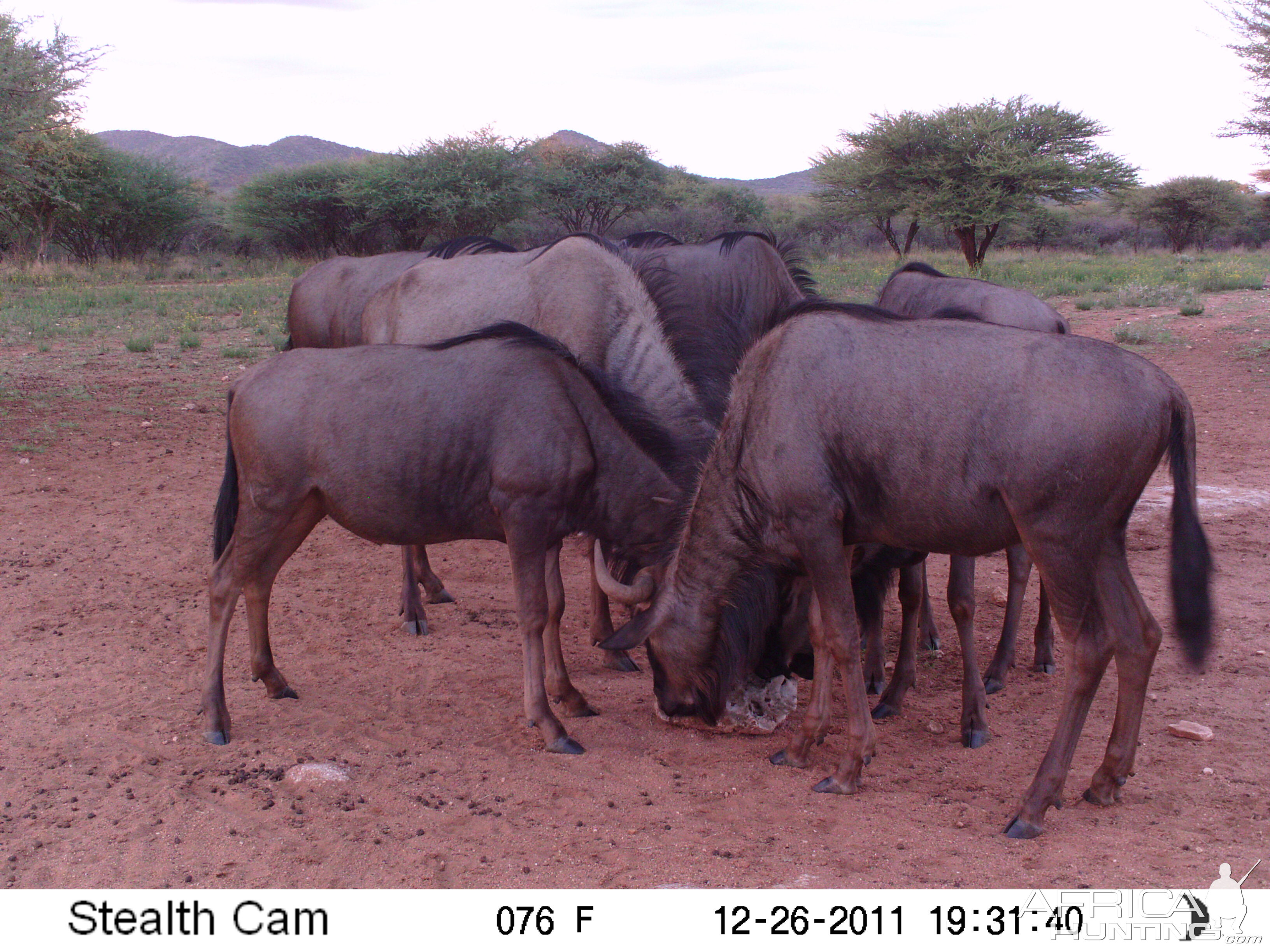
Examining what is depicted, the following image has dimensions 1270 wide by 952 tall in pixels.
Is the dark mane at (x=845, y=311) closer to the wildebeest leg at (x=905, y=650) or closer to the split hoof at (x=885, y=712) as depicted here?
the wildebeest leg at (x=905, y=650)

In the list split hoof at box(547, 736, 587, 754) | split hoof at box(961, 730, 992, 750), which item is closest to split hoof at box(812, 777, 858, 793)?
split hoof at box(961, 730, 992, 750)

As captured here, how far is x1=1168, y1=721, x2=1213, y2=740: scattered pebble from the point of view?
13.8ft

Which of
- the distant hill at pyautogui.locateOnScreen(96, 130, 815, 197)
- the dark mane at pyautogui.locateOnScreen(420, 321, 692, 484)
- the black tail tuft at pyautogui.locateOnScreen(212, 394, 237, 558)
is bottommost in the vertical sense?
the black tail tuft at pyautogui.locateOnScreen(212, 394, 237, 558)

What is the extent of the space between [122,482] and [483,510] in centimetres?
501

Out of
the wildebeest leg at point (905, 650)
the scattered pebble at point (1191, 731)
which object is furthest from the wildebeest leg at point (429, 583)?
the scattered pebble at point (1191, 731)

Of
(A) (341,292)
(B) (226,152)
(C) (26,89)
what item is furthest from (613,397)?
(B) (226,152)

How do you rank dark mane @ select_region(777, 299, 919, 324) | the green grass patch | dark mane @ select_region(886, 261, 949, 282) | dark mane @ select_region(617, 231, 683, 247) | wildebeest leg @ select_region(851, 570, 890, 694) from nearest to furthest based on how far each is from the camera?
dark mane @ select_region(777, 299, 919, 324) → wildebeest leg @ select_region(851, 570, 890, 694) → dark mane @ select_region(886, 261, 949, 282) → dark mane @ select_region(617, 231, 683, 247) → the green grass patch

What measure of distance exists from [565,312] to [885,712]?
288 centimetres

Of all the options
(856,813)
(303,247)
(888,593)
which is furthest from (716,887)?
(303,247)

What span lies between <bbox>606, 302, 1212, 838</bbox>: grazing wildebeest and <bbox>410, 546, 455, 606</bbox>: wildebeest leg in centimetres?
261

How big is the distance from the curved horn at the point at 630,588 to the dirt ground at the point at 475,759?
25.6 inches

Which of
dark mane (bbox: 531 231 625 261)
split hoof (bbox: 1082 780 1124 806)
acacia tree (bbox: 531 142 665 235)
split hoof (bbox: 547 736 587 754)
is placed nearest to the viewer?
split hoof (bbox: 1082 780 1124 806)

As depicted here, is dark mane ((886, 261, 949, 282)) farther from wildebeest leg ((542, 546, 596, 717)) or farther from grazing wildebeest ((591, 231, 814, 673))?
wildebeest leg ((542, 546, 596, 717))

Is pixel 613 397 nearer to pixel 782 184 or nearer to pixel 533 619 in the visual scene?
pixel 533 619
